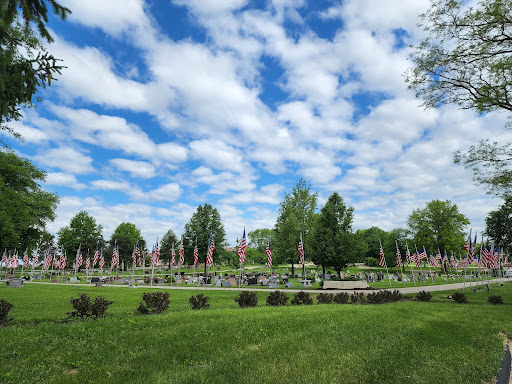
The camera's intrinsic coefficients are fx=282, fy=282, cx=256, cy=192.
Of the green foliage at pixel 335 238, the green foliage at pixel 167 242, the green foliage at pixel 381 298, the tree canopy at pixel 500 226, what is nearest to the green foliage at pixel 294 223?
the green foliage at pixel 335 238

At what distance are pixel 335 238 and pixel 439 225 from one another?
43367 mm

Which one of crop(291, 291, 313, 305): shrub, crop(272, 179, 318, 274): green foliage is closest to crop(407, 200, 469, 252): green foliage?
crop(272, 179, 318, 274): green foliage

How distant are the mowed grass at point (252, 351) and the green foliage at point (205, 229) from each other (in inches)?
1740

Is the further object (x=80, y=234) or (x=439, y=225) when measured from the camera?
(x=80, y=234)

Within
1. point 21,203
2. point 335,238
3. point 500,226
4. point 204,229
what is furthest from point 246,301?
point 500,226

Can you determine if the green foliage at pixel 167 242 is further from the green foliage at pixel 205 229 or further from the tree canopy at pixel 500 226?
the tree canopy at pixel 500 226

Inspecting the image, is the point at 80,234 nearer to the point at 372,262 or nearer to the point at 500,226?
the point at 372,262

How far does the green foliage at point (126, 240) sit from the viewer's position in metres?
77.9

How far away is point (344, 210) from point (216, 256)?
28.2 m

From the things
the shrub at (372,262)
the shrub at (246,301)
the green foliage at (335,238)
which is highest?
the green foliage at (335,238)

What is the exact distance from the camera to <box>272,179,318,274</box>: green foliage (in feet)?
138

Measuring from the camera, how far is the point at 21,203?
24.6 m

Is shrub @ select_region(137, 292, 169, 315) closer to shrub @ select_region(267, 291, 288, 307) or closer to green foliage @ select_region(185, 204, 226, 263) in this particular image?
shrub @ select_region(267, 291, 288, 307)

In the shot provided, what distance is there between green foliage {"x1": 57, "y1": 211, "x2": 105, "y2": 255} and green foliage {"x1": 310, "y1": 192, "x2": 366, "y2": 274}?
59.9m
